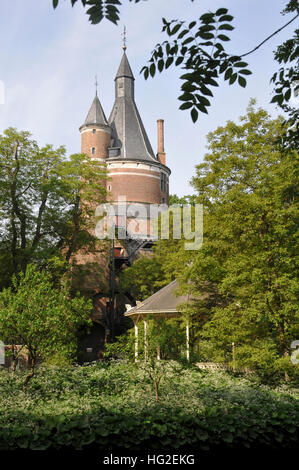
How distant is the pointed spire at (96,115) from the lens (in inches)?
1987

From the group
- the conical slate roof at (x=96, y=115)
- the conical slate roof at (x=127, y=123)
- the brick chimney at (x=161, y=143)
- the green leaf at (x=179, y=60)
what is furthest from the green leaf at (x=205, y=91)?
the brick chimney at (x=161, y=143)

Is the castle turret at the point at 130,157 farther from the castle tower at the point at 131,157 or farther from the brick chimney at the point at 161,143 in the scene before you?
the brick chimney at the point at 161,143

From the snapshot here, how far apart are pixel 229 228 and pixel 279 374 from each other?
4.51 m

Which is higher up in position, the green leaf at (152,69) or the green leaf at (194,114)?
the green leaf at (152,69)

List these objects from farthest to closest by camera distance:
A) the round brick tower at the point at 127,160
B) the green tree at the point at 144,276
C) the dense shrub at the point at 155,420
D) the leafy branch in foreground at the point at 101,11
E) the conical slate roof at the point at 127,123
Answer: the conical slate roof at the point at 127,123 < the round brick tower at the point at 127,160 < the green tree at the point at 144,276 < the dense shrub at the point at 155,420 < the leafy branch in foreground at the point at 101,11

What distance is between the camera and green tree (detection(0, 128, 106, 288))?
96.2 ft

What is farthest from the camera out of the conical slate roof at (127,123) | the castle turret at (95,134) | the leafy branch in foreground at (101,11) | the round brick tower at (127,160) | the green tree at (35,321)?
the conical slate roof at (127,123)

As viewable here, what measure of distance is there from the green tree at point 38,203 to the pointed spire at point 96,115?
742 inches

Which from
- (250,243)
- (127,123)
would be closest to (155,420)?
(250,243)

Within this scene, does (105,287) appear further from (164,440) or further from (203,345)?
(164,440)

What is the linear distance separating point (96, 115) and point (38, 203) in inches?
881

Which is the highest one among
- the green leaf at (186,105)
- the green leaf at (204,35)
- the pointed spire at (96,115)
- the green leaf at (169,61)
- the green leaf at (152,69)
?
the pointed spire at (96,115)

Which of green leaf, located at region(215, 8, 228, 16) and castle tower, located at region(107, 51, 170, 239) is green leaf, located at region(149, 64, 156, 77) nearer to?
green leaf, located at region(215, 8, 228, 16)

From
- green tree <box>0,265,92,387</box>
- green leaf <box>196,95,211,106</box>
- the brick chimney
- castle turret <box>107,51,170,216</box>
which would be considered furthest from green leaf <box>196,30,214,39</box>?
the brick chimney
